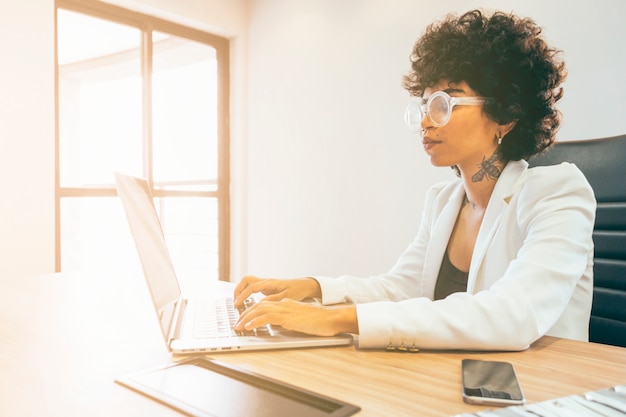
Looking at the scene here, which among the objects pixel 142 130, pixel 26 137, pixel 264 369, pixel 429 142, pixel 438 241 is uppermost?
pixel 142 130

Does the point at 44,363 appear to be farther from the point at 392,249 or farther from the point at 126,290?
the point at 392,249

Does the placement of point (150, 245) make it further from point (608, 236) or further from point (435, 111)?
point (608, 236)

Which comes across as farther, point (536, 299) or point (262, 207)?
point (262, 207)

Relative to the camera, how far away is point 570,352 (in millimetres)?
857

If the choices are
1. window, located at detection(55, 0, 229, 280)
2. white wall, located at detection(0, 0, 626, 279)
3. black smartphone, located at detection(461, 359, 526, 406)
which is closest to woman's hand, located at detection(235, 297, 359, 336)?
black smartphone, located at detection(461, 359, 526, 406)

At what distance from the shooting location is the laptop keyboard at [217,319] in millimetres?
888

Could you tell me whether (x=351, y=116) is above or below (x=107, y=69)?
below

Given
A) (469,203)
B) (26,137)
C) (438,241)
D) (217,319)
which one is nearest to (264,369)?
(217,319)

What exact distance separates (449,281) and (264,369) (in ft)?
2.80

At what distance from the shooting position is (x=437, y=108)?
135 centimetres

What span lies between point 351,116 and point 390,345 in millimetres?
2747

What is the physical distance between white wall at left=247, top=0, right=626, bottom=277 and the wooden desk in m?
1.98

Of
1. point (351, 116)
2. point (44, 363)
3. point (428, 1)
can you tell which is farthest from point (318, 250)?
point (44, 363)

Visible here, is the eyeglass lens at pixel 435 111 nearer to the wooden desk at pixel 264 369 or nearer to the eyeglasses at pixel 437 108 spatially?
the eyeglasses at pixel 437 108
